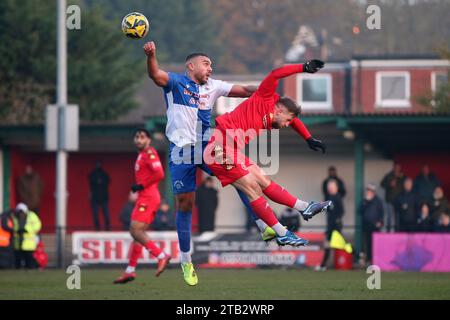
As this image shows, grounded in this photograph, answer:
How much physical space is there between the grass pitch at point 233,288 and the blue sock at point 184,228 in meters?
0.59

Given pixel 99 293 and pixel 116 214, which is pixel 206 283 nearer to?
pixel 99 293

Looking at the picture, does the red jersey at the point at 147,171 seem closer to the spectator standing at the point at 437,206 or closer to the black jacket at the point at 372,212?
the black jacket at the point at 372,212

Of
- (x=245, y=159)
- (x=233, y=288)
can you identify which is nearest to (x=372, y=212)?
(x=233, y=288)

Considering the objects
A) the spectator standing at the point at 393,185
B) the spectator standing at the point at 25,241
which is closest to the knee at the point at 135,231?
the spectator standing at the point at 25,241

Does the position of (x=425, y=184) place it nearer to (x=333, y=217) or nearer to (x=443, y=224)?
(x=443, y=224)

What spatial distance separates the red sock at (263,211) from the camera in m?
13.7

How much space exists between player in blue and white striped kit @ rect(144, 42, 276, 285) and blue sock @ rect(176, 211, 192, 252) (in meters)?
0.26

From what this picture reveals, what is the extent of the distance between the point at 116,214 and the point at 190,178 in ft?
63.9

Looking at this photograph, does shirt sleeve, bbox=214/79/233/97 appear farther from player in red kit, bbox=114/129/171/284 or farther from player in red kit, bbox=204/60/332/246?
player in red kit, bbox=114/129/171/284

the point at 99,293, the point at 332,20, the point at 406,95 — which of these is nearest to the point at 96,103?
the point at 406,95

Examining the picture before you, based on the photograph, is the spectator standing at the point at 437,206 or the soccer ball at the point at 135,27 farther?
the spectator standing at the point at 437,206

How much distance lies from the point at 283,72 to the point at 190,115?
57.6 inches

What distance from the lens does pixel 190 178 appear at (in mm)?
14242

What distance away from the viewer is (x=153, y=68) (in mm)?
13273
